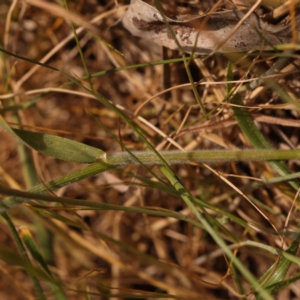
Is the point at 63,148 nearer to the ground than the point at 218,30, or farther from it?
nearer to the ground

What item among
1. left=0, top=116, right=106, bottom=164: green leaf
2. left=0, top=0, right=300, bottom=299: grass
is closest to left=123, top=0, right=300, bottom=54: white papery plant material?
left=0, top=0, right=300, bottom=299: grass

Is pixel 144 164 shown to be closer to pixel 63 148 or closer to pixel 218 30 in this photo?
pixel 63 148

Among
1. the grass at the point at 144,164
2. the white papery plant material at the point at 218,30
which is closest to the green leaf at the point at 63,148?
the grass at the point at 144,164

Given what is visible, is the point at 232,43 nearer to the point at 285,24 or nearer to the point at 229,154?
the point at 285,24

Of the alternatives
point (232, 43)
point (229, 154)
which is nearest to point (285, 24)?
point (232, 43)

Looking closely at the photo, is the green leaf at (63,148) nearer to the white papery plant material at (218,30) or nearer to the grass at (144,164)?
the grass at (144,164)

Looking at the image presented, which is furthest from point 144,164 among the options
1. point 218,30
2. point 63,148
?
point 218,30

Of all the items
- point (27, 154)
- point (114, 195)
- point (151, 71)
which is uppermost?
point (151, 71)
